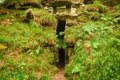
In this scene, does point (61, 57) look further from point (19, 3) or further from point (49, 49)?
point (19, 3)

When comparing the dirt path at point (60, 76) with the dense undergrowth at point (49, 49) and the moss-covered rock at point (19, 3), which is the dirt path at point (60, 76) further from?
the moss-covered rock at point (19, 3)

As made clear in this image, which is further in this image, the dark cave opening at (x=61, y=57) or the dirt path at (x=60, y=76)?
the dark cave opening at (x=61, y=57)

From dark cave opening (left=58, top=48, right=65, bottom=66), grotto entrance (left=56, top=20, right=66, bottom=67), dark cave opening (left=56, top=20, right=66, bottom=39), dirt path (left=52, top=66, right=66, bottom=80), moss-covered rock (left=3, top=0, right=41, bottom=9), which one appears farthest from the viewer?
moss-covered rock (left=3, top=0, right=41, bottom=9)

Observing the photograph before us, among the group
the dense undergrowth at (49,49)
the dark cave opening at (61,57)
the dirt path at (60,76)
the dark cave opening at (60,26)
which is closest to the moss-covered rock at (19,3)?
the dense undergrowth at (49,49)

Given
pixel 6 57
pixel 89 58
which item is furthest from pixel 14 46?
pixel 89 58

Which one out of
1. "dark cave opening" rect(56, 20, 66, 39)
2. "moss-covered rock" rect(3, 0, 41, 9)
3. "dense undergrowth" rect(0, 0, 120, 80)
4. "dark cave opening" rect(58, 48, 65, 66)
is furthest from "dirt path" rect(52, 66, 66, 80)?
"moss-covered rock" rect(3, 0, 41, 9)

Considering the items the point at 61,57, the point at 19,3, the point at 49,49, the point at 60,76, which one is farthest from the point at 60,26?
the point at 19,3

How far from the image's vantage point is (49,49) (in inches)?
321

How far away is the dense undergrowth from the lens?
6281 millimetres

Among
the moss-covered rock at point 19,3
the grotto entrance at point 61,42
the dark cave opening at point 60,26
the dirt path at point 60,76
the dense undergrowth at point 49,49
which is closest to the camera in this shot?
the dense undergrowth at point 49,49

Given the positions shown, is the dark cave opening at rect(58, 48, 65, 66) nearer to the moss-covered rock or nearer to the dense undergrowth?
the dense undergrowth

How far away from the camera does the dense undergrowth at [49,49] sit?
6281 mm

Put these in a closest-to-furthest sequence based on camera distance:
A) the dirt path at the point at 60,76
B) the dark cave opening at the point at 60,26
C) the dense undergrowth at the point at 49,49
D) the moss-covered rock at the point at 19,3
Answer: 1. the dense undergrowth at the point at 49,49
2. the dirt path at the point at 60,76
3. the dark cave opening at the point at 60,26
4. the moss-covered rock at the point at 19,3

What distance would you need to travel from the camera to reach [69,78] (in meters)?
6.95
